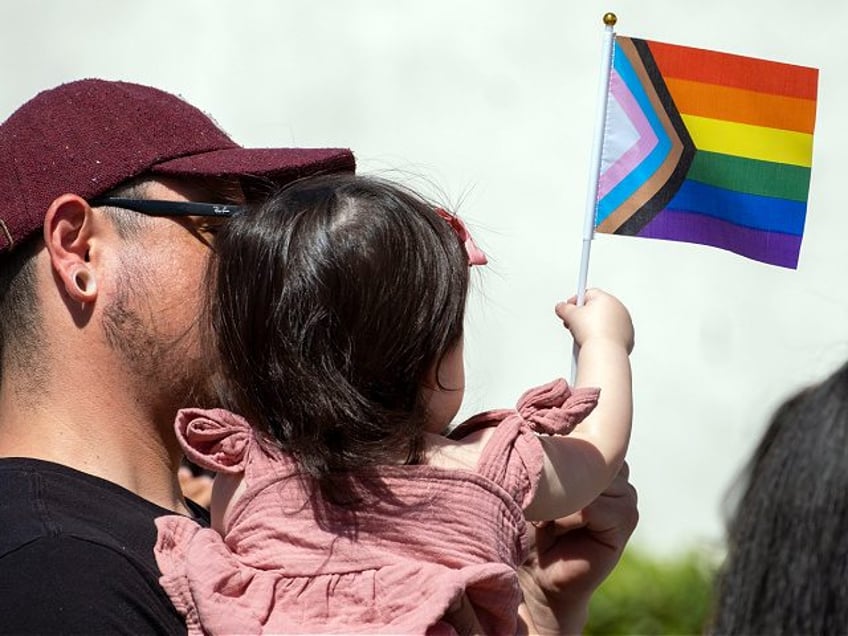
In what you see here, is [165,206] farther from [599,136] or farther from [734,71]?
[734,71]

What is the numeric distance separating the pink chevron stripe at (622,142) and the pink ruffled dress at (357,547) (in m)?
0.70

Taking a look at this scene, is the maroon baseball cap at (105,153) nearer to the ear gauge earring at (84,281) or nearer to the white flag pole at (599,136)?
the ear gauge earring at (84,281)

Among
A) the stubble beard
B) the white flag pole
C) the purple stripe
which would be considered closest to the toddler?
the stubble beard

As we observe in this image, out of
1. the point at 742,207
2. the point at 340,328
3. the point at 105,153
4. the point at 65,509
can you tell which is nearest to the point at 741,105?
the point at 742,207

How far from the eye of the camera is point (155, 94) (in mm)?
3047

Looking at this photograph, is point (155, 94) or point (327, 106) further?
point (327, 106)

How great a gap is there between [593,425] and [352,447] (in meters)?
0.50

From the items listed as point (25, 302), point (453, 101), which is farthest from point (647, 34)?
point (25, 302)

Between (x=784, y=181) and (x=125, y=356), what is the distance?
4.61 feet

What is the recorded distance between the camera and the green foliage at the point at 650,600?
6227 millimetres

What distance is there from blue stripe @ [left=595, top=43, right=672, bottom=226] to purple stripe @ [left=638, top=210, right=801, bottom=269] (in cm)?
8

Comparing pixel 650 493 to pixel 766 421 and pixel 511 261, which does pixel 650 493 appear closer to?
pixel 511 261

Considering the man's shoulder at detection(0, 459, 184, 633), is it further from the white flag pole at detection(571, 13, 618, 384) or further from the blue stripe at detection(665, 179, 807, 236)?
the blue stripe at detection(665, 179, 807, 236)

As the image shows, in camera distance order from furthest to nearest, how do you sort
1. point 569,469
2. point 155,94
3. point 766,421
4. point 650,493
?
point 650,493, point 155,94, point 569,469, point 766,421
